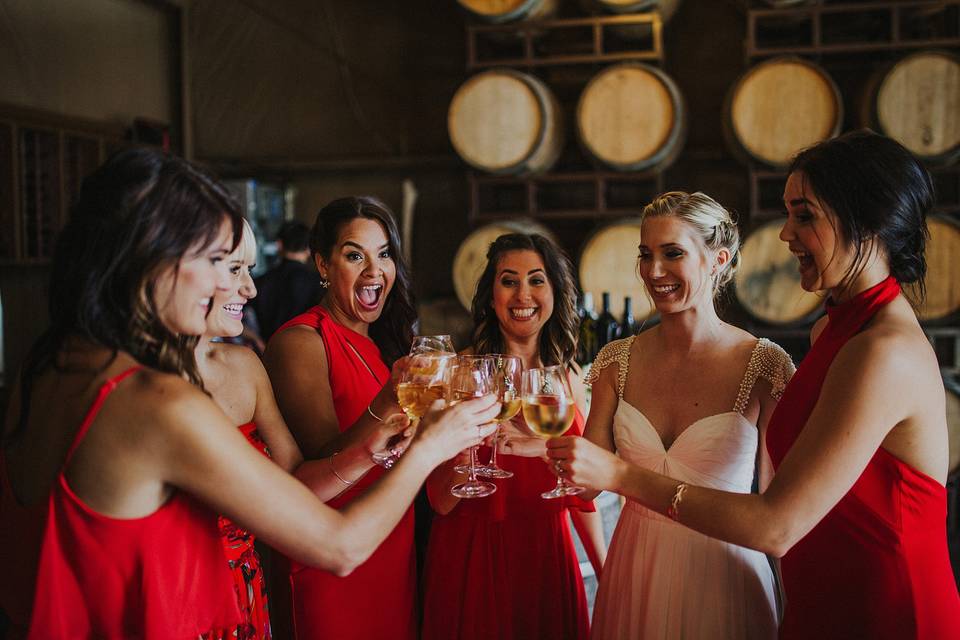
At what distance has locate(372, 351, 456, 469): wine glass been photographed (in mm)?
1640

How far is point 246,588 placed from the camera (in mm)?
1775

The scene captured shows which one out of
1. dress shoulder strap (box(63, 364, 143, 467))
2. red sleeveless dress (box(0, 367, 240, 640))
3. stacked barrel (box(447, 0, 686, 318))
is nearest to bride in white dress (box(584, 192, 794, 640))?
red sleeveless dress (box(0, 367, 240, 640))

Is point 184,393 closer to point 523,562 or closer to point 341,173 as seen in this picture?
point 523,562

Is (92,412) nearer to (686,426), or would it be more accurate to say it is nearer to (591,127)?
(686,426)

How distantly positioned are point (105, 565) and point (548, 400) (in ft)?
2.62

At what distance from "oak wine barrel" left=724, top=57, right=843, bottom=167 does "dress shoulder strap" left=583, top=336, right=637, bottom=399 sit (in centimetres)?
265

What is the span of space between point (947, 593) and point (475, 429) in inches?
36.4

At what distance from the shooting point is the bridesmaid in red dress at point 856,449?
1.40 m

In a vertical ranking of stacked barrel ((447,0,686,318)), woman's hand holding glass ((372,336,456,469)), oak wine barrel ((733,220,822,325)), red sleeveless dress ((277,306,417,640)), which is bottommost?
red sleeveless dress ((277,306,417,640))

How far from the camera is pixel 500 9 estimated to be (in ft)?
15.3

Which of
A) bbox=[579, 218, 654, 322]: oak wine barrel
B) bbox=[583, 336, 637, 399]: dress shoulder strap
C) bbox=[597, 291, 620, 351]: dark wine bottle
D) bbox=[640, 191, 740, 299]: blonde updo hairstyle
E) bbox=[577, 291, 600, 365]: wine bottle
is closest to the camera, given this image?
bbox=[640, 191, 740, 299]: blonde updo hairstyle

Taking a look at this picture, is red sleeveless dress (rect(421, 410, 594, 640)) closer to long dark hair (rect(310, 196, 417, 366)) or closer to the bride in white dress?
the bride in white dress

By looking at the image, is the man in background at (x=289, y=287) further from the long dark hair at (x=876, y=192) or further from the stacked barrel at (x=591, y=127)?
the long dark hair at (x=876, y=192)

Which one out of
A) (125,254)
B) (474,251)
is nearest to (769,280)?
(474,251)
